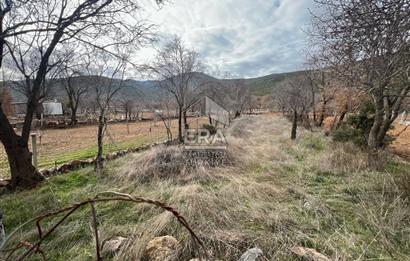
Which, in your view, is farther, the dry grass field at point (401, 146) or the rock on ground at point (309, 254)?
the dry grass field at point (401, 146)

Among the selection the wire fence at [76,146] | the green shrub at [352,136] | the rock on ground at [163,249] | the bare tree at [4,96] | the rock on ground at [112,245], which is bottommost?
the wire fence at [76,146]

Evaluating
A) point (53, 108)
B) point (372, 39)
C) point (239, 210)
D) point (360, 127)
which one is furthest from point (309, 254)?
point (53, 108)

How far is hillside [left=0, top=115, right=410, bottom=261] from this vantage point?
259cm

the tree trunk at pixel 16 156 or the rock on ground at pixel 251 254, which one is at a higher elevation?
the tree trunk at pixel 16 156

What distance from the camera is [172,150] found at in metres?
6.25

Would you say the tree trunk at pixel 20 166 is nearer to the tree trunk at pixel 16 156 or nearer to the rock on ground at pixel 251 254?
the tree trunk at pixel 16 156

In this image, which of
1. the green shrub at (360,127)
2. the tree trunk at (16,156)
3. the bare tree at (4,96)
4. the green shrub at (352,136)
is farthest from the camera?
the green shrub at (360,127)

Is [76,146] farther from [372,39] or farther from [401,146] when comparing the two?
[401,146]

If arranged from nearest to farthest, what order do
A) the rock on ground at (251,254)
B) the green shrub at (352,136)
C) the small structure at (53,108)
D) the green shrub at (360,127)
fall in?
1. the rock on ground at (251,254)
2. the green shrub at (352,136)
3. the green shrub at (360,127)
4. the small structure at (53,108)

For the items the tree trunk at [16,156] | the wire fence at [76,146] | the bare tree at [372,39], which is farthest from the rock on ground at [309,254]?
the wire fence at [76,146]

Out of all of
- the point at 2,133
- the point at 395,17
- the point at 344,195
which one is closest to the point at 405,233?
the point at 344,195

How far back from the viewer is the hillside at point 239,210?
2.59m

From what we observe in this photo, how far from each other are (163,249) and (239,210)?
4.51 ft

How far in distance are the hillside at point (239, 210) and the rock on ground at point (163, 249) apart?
7 centimetres
